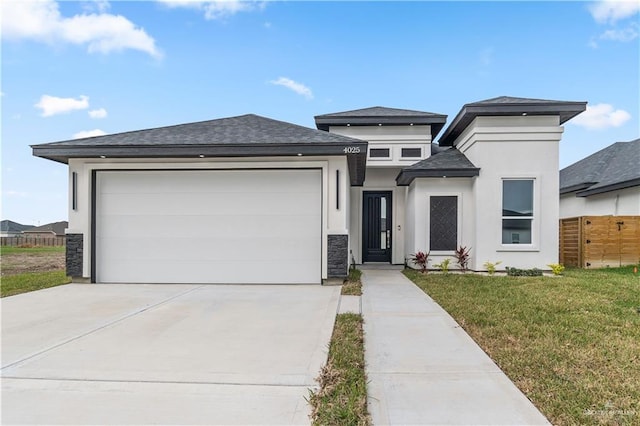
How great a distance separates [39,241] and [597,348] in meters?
35.4

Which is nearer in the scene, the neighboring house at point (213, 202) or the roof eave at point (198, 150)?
the roof eave at point (198, 150)

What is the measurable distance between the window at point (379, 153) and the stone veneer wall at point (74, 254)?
906cm

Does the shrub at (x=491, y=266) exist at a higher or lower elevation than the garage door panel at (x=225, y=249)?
lower

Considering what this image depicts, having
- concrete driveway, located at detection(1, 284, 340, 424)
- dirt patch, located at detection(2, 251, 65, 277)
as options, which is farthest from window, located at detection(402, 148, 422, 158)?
dirt patch, located at detection(2, 251, 65, 277)

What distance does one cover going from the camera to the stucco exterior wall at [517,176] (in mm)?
10172

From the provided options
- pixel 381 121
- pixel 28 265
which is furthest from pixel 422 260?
pixel 28 265

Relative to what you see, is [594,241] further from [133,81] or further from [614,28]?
[133,81]

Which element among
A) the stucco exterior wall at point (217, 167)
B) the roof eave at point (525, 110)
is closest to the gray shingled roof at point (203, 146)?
the stucco exterior wall at point (217, 167)

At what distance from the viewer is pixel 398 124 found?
1304cm

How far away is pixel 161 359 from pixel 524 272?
31.4 feet

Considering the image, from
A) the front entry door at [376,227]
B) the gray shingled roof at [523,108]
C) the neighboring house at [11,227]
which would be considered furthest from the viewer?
the neighboring house at [11,227]

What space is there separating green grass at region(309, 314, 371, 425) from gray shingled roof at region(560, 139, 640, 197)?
13.1 m

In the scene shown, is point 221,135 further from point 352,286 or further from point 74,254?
point 352,286

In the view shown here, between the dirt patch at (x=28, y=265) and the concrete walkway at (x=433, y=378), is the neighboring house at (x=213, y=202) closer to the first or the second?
the concrete walkway at (x=433, y=378)
